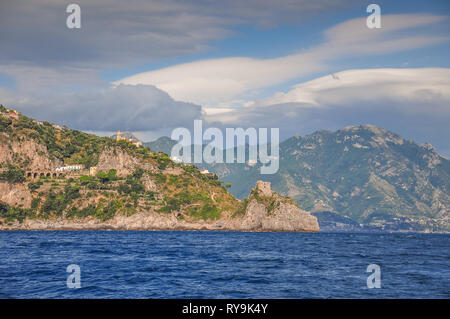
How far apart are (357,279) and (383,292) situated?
26.4 ft

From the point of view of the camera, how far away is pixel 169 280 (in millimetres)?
49031

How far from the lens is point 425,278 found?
54.2 meters
